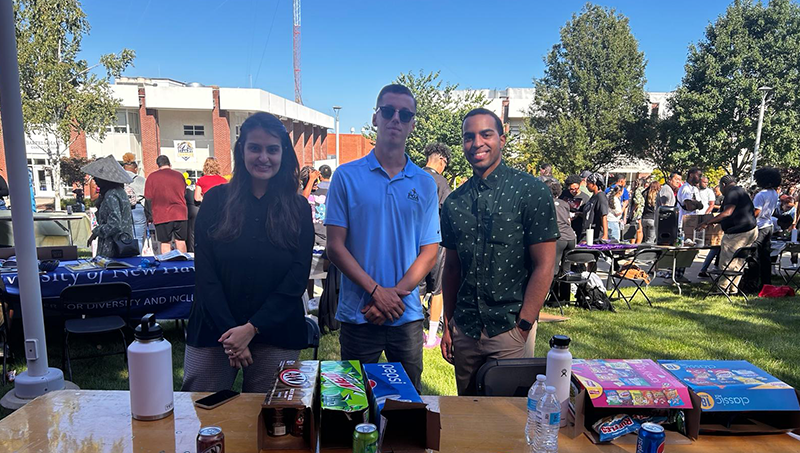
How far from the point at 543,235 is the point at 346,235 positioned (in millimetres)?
950

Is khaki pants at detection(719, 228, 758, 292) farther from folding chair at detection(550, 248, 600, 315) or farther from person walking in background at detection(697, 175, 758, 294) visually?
folding chair at detection(550, 248, 600, 315)

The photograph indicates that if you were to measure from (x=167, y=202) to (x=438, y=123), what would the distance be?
22449mm

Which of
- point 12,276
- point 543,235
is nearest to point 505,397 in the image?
point 543,235

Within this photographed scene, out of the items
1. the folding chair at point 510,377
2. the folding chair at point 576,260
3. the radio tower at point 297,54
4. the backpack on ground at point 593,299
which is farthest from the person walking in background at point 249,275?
the radio tower at point 297,54

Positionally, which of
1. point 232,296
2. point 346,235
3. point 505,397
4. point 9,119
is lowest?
point 505,397

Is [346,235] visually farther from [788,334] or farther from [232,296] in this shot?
[788,334]

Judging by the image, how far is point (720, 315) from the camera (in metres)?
6.27

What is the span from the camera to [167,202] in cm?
743

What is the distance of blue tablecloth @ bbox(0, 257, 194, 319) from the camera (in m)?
4.05

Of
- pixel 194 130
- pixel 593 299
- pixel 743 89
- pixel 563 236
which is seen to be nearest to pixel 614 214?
pixel 593 299

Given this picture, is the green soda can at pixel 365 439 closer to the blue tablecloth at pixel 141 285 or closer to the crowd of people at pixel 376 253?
the crowd of people at pixel 376 253

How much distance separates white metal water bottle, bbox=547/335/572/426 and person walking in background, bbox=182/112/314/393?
1084 mm

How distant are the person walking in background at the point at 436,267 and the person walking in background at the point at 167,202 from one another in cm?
440

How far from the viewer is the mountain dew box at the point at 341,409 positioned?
1392 millimetres
